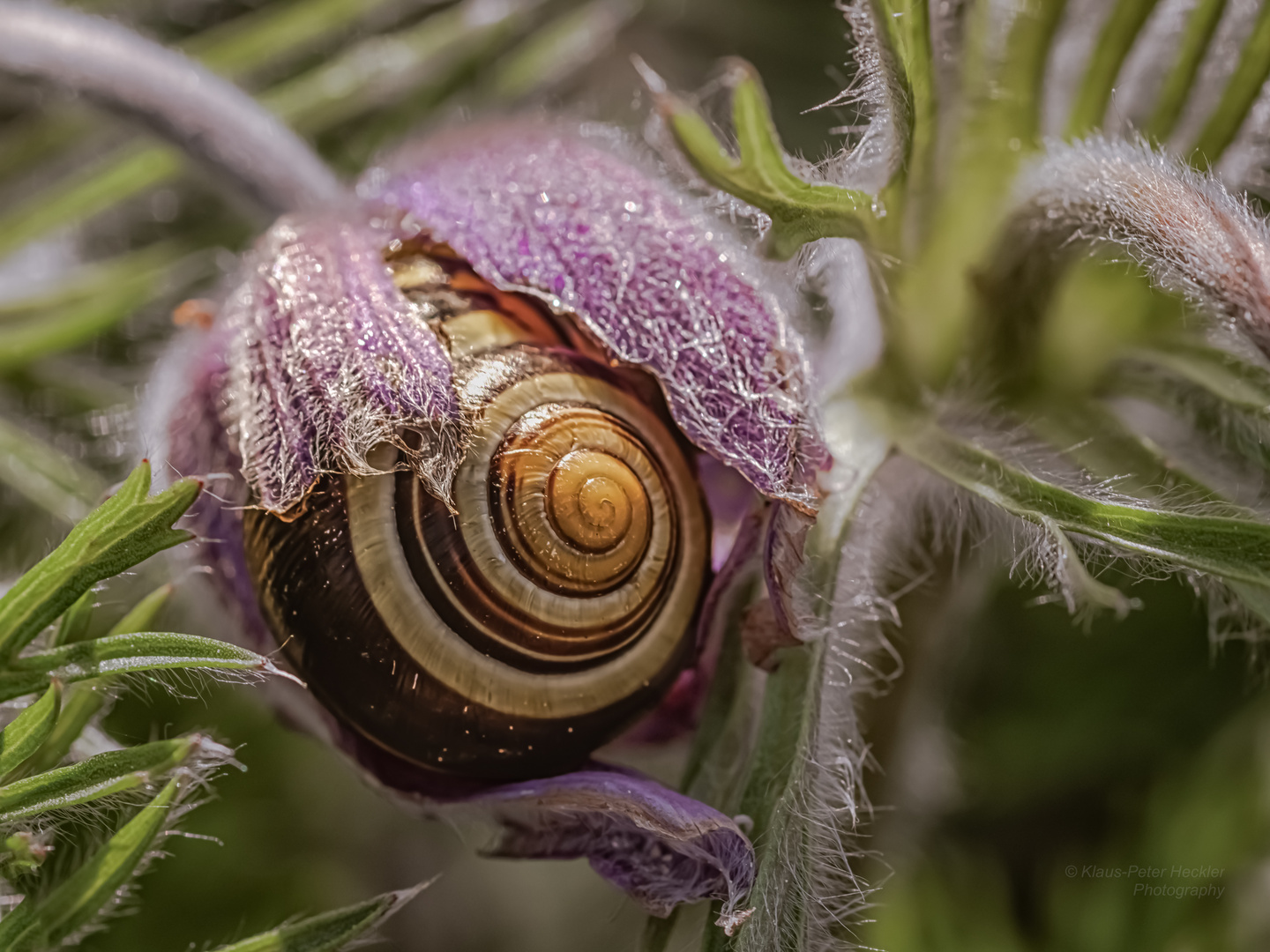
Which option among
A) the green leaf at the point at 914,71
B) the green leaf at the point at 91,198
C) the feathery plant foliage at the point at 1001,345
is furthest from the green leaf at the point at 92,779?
the green leaf at the point at 91,198

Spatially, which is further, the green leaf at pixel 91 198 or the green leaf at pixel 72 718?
the green leaf at pixel 91 198

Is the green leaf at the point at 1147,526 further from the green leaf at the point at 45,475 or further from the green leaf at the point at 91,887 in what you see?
the green leaf at the point at 45,475

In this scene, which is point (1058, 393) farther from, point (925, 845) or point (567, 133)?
point (925, 845)

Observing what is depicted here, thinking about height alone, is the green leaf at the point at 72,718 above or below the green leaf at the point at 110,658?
below

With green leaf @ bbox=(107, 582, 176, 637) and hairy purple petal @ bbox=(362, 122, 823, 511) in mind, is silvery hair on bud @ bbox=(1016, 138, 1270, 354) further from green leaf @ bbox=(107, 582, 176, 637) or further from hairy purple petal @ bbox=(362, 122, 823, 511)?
green leaf @ bbox=(107, 582, 176, 637)

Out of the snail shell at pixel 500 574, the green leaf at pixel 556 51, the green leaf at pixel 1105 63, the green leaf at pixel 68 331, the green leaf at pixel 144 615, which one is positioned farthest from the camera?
the green leaf at pixel 556 51

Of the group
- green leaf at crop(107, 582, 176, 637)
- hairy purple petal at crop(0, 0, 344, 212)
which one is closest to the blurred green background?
hairy purple petal at crop(0, 0, 344, 212)

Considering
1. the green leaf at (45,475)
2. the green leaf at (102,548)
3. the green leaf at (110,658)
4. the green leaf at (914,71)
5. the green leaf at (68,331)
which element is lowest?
the green leaf at (110,658)

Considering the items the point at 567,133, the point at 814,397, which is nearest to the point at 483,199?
the point at 567,133
